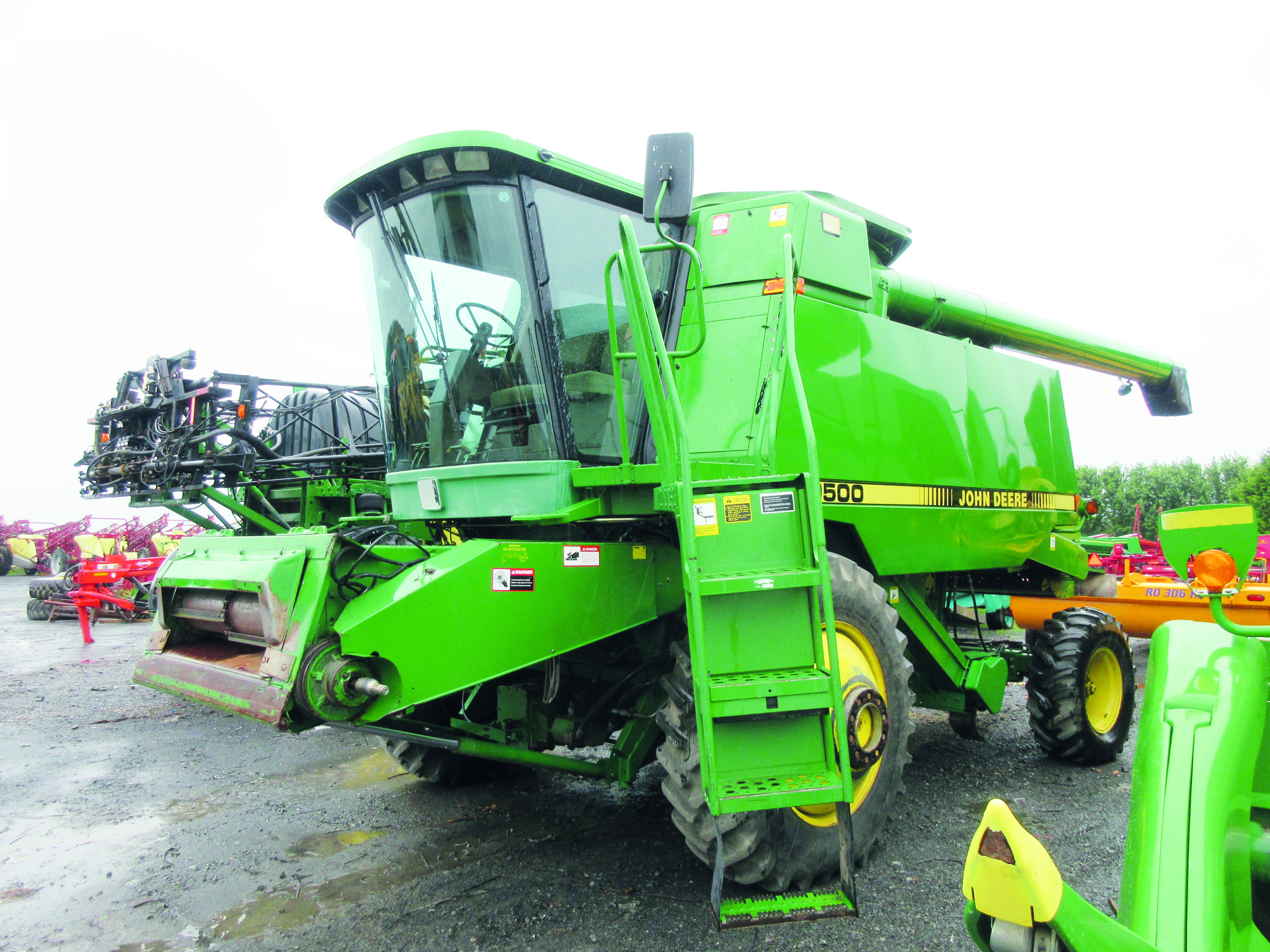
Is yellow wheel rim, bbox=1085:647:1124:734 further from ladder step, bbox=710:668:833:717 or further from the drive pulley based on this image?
the drive pulley

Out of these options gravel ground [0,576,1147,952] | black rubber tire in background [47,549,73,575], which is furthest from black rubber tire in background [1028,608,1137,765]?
black rubber tire in background [47,549,73,575]

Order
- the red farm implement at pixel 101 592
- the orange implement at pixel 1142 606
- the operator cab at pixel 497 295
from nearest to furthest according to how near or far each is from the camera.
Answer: the operator cab at pixel 497 295
the orange implement at pixel 1142 606
the red farm implement at pixel 101 592

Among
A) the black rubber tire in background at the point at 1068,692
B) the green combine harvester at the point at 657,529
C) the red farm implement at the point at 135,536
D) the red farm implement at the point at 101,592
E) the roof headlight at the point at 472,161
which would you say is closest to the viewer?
the green combine harvester at the point at 657,529

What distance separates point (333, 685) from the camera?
2.74 m

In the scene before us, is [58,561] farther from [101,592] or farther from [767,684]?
[767,684]

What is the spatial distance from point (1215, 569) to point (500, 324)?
272 cm

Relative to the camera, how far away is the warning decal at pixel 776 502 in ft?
9.70

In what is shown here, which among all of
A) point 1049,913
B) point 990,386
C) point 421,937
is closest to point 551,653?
point 421,937

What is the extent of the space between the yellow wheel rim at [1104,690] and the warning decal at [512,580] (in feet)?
13.1

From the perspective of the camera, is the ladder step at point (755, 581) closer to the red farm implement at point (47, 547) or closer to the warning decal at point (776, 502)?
the warning decal at point (776, 502)

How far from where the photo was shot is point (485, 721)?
13.8 feet

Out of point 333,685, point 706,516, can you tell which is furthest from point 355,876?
point 706,516

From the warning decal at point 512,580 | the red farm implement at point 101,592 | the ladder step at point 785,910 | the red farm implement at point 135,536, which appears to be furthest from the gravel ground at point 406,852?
the red farm implement at point 135,536

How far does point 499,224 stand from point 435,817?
3004mm
